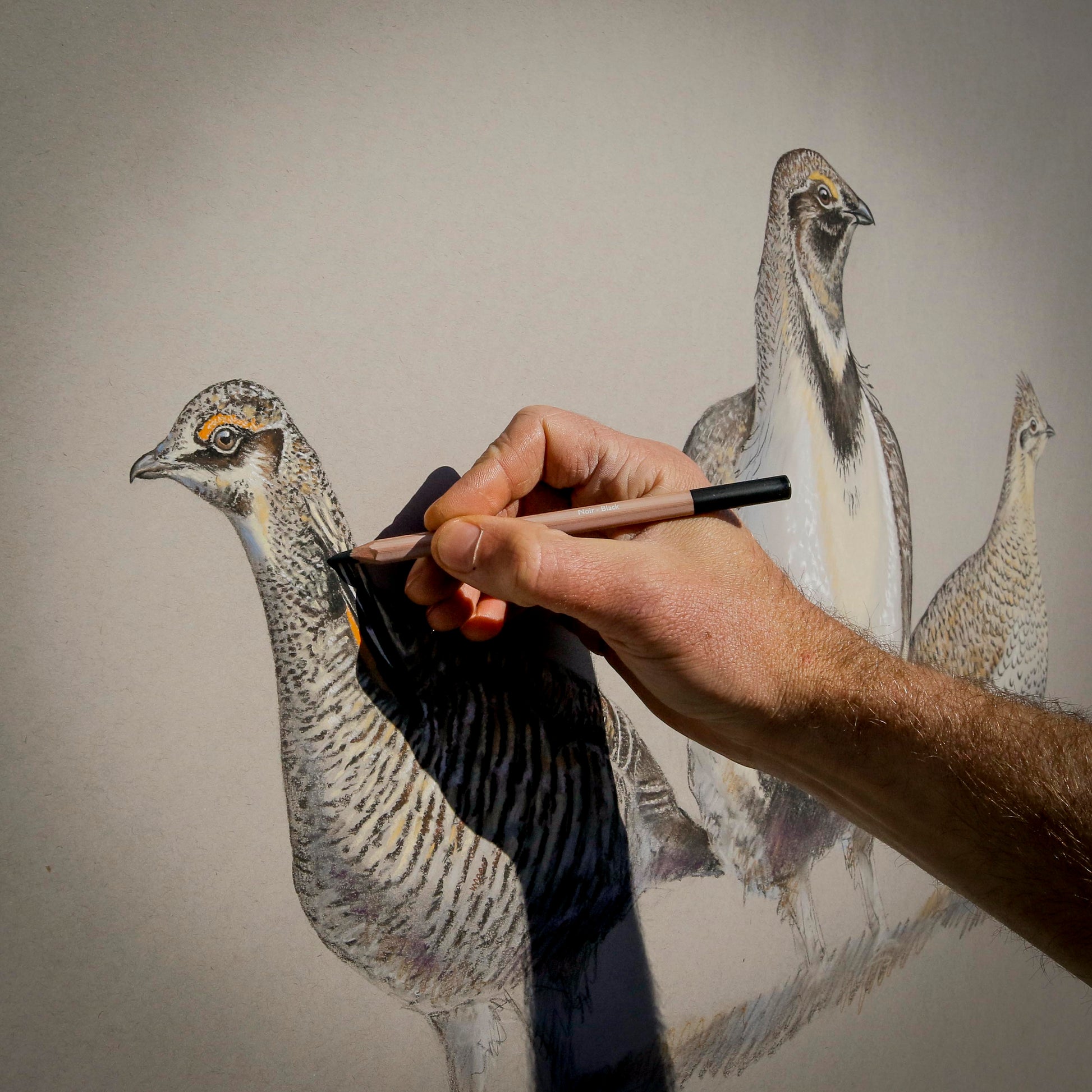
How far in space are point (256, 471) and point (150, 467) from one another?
8 cm

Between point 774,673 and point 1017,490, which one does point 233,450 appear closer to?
point 774,673

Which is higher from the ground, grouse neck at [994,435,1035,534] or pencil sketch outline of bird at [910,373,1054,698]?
grouse neck at [994,435,1035,534]

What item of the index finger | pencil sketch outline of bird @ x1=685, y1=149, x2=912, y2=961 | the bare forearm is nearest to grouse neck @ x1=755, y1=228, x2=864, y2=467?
pencil sketch outline of bird @ x1=685, y1=149, x2=912, y2=961

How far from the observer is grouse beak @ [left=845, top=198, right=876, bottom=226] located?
1047mm

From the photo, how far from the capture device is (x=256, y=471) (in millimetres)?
586

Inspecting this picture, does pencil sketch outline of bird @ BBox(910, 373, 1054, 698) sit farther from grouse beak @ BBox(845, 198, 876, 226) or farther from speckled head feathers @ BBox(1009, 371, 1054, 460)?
grouse beak @ BBox(845, 198, 876, 226)

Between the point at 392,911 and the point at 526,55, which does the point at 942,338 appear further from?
the point at 392,911

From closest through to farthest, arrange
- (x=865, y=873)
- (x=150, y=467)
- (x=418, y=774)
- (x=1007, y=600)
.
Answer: (x=150, y=467), (x=418, y=774), (x=865, y=873), (x=1007, y=600)

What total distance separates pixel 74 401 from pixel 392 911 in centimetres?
45

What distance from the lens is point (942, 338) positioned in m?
1.18

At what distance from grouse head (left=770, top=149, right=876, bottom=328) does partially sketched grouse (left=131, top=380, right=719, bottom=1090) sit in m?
0.63

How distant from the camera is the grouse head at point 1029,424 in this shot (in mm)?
1329

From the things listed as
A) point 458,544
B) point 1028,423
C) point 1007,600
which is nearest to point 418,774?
point 458,544

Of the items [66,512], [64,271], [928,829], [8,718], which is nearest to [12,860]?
[8,718]
